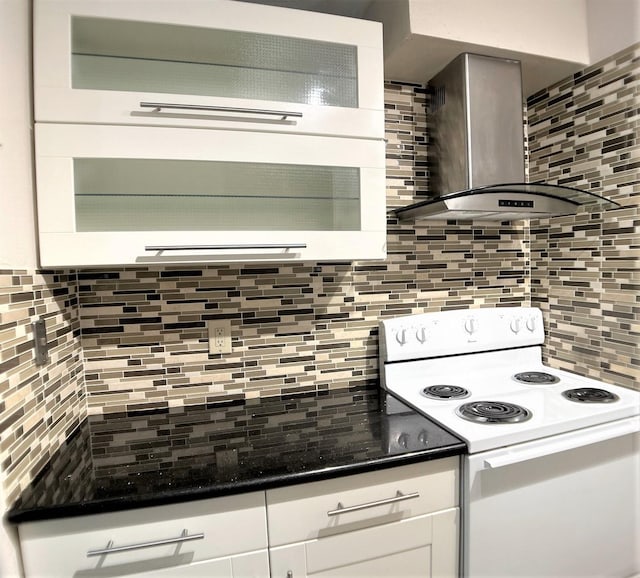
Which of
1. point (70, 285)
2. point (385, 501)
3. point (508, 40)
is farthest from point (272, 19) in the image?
point (385, 501)

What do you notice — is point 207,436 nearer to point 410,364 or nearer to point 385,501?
point 385,501

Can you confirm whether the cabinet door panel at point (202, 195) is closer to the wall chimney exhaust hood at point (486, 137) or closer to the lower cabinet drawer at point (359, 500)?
the wall chimney exhaust hood at point (486, 137)

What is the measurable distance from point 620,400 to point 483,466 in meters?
0.66

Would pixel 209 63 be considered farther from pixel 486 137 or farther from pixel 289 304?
pixel 486 137

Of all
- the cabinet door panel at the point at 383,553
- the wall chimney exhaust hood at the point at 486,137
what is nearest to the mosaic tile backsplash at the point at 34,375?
the cabinet door panel at the point at 383,553

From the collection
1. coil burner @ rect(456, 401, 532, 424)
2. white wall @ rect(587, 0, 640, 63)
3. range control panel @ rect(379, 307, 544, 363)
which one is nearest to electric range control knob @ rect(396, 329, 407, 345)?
range control panel @ rect(379, 307, 544, 363)

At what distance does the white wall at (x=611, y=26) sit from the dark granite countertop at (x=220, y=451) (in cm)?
153

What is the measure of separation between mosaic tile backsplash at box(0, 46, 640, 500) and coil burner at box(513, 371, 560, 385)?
152 millimetres

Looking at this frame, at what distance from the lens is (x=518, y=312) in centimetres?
179

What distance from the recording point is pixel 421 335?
5.33 ft

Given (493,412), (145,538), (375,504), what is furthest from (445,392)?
(145,538)

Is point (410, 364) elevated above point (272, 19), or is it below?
below

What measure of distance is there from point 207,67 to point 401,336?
3.84 ft

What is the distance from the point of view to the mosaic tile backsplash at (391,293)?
4.67 ft
